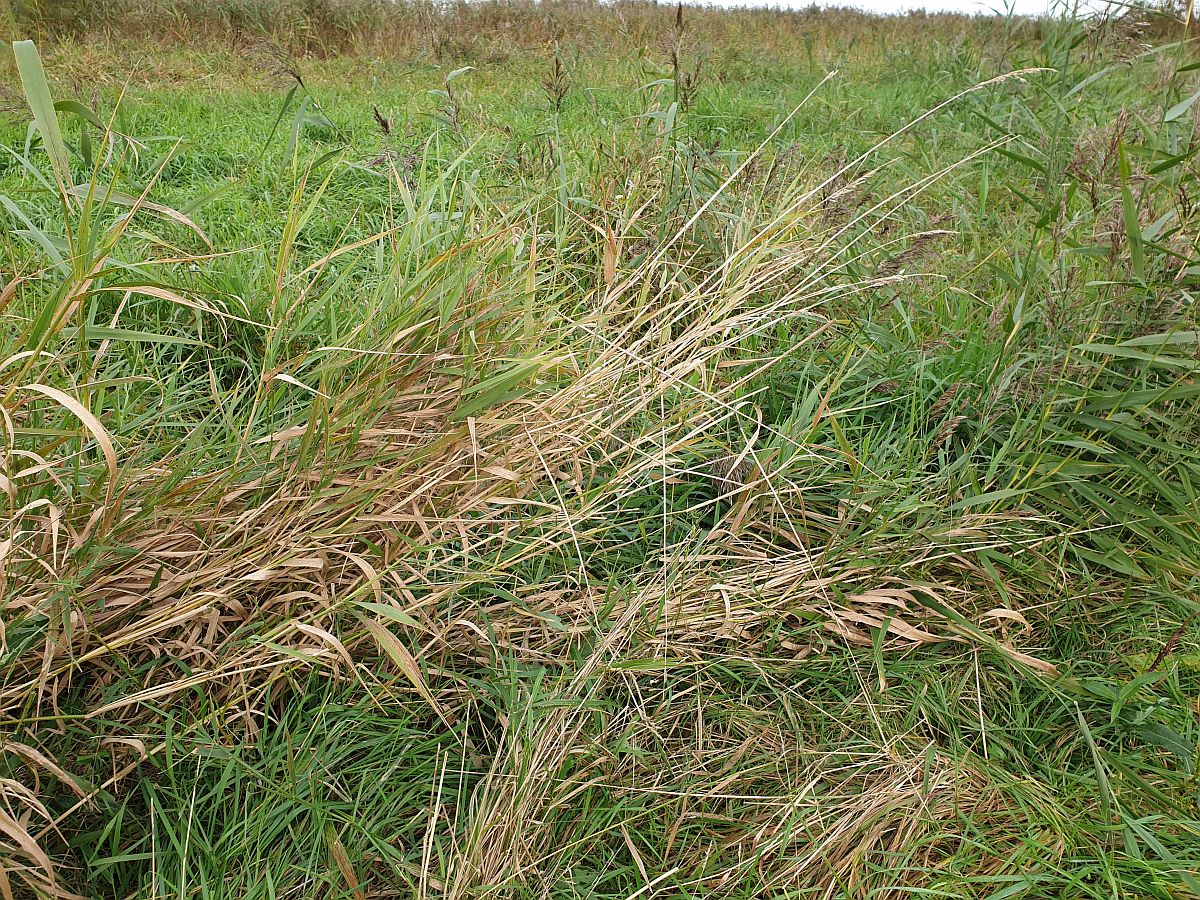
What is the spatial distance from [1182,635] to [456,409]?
159cm

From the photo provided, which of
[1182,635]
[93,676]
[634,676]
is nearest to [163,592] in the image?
[93,676]

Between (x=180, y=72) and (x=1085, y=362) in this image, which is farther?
(x=180, y=72)

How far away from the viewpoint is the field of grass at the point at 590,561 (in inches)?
51.8

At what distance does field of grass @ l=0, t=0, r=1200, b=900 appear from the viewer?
4.32ft

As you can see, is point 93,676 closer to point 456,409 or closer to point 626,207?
point 456,409

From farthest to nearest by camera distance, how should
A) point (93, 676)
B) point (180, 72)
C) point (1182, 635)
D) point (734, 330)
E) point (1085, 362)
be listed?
point (180, 72) < point (734, 330) < point (1085, 362) < point (1182, 635) < point (93, 676)

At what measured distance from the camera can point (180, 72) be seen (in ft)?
15.4

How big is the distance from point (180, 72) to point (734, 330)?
4043mm

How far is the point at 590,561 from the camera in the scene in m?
1.79

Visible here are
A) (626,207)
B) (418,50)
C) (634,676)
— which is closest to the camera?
(634,676)

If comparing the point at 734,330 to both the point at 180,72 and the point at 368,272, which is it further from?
the point at 180,72

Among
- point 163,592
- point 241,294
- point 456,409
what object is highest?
point 241,294

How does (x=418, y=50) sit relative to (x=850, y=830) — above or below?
above

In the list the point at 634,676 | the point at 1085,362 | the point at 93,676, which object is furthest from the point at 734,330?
the point at 93,676
